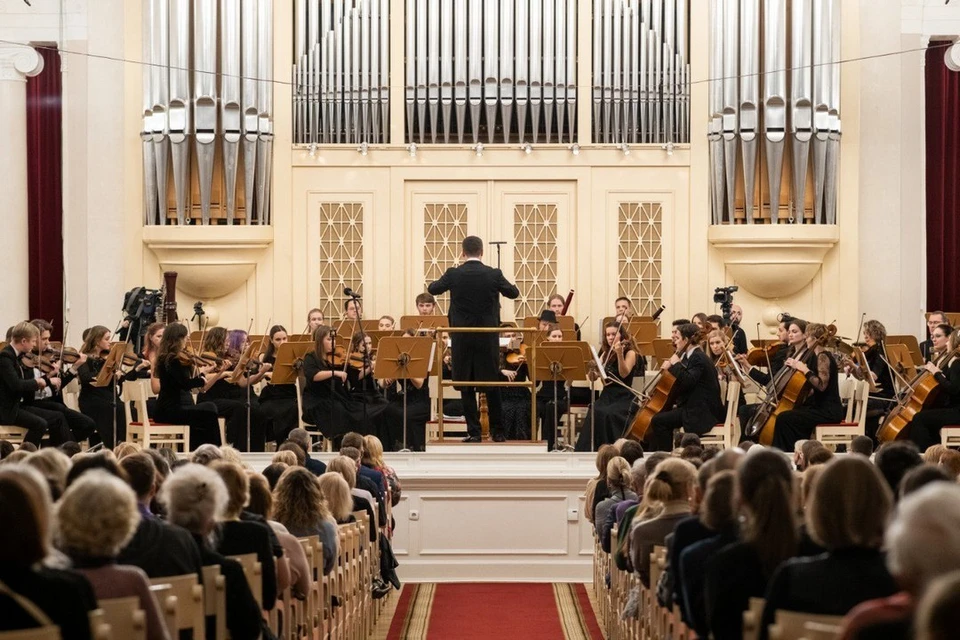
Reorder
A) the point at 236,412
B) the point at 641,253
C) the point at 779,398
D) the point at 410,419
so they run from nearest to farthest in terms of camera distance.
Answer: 1. the point at 779,398
2. the point at 410,419
3. the point at 236,412
4. the point at 641,253

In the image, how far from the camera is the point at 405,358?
9.66 metres

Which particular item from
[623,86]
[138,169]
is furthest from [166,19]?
[623,86]

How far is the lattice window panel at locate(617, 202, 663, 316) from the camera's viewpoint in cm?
1309

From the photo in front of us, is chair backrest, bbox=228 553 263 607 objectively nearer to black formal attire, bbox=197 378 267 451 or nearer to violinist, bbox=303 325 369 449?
violinist, bbox=303 325 369 449

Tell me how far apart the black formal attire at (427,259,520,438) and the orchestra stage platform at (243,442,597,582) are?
911mm

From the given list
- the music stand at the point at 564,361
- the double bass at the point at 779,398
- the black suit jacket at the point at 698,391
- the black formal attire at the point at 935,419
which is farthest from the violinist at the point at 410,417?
the black formal attire at the point at 935,419

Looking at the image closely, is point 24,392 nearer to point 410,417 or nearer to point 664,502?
point 410,417

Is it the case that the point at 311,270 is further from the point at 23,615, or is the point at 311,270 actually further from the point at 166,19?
the point at 23,615

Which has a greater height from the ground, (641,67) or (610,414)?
(641,67)

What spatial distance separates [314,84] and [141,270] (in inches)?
83.1

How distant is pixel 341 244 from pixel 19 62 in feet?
10.1

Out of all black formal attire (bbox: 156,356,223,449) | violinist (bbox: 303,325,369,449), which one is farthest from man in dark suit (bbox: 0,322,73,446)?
violinist (bbox: 303,325,369,449)

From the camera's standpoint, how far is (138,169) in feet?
42.9

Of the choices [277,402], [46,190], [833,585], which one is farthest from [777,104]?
[833,585]
